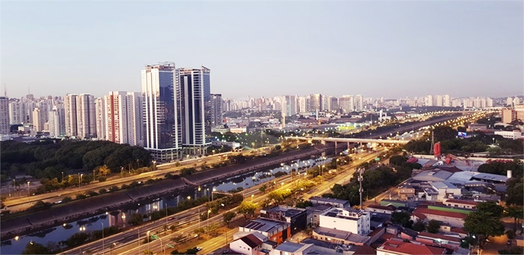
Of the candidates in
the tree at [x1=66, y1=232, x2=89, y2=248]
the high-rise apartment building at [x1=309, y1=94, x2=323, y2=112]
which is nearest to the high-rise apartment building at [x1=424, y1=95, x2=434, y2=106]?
the high-rise apartment building at [x1=309, y1=94, x2=323, y2=112]

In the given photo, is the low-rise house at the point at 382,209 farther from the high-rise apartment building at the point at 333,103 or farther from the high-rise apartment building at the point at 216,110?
the high-rise apartment building at the point at 333,103

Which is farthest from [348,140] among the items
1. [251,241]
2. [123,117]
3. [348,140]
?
[251,241]

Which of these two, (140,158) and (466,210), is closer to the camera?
(466,210)

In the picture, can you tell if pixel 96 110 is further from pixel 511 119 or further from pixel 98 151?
pixel 511 119

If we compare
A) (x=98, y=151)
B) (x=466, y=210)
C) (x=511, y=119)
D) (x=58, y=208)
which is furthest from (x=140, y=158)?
(x=511, y=119)

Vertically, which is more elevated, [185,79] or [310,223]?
[185,79]

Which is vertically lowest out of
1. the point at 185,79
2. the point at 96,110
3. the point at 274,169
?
the point at 274,169

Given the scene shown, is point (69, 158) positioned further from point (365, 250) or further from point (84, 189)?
point (365, 250)
